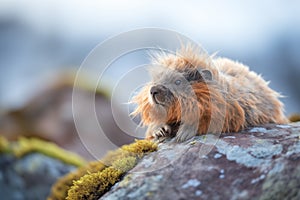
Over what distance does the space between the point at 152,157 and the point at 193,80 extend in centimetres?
130

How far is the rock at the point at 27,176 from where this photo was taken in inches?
391

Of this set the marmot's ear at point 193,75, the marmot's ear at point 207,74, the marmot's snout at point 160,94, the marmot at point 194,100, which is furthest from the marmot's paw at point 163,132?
the marmot's ear at point 207,74

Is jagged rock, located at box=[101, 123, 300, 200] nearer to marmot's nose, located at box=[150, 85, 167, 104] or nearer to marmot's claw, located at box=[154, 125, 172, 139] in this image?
marmot's claw, located at box=[154, 125, 172, 139]

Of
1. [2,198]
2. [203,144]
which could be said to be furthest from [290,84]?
[203,144]

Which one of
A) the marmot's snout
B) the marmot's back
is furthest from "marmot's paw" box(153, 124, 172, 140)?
the marmot's back

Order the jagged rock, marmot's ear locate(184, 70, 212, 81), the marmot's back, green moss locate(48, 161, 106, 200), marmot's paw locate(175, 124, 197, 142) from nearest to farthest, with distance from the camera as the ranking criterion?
the jagged rock
marmot's paw locate(175, 124, 197, 142)
marmot's ear locate(184, 70, 212, 81)
the marmot's back
green moss locate(48, 161, 106, 200)

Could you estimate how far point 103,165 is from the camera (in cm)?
671

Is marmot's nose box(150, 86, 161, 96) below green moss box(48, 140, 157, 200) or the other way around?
the other way around

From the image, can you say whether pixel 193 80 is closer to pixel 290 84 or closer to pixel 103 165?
pixel 103 165

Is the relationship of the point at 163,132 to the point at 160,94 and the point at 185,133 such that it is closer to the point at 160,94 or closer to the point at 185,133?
the point at 185,133

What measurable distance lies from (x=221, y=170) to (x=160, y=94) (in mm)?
1497

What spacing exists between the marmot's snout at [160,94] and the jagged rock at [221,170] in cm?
64

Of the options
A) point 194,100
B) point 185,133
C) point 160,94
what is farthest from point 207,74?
point 185,133

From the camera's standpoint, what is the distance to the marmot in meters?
6.54
